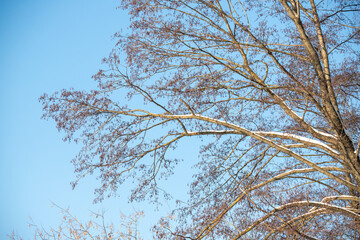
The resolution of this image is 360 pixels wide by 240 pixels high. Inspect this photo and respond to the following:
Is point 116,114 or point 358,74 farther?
point 358,74

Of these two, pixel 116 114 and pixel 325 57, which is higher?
pixel 325 57

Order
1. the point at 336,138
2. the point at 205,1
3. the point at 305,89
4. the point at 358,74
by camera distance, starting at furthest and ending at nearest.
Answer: the point at 358,74 < the point at 205,1 < the point at 336,138 < the point at 305,89

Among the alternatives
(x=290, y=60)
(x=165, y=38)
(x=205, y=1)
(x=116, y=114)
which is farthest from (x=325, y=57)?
(x=116, y=114)

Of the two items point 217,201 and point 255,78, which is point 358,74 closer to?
point 255,78

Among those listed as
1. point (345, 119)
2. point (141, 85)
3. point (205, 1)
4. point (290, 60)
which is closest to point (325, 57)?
point (290, 60)

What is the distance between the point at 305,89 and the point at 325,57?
5.09 feet

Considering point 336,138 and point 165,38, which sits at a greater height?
point 165,38

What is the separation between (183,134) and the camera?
638 centimetres

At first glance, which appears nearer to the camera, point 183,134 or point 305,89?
point 305,89

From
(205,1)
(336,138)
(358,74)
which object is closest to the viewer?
(336,138)

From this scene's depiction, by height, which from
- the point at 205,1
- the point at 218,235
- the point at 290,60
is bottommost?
the point at 218,235

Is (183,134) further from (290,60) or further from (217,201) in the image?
(290,60)

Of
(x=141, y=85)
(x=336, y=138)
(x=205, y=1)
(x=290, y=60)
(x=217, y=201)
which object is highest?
(x=205, y=1)

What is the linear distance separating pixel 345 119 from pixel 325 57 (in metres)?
1.26
